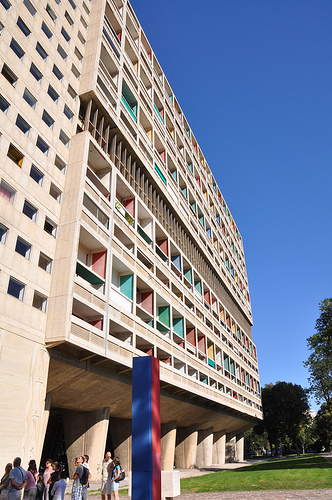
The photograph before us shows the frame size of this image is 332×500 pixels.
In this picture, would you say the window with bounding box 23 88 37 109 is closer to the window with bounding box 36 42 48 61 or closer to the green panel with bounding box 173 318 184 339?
the window with bounding box 36 42 48 61

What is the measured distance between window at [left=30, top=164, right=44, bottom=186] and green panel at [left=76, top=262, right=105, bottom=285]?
4.44 meters

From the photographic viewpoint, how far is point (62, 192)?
20984 mm

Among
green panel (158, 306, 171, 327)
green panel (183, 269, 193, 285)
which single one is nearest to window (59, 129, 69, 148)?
Result: green panel (158, 306, 171, 327)

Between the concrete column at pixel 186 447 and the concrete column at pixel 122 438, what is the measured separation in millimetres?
10722

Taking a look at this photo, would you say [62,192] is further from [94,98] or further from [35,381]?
[35,381]

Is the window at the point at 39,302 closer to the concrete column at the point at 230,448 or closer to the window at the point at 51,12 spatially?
the window at the point at 51,12

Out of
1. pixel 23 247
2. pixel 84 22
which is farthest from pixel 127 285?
pixel 84 22

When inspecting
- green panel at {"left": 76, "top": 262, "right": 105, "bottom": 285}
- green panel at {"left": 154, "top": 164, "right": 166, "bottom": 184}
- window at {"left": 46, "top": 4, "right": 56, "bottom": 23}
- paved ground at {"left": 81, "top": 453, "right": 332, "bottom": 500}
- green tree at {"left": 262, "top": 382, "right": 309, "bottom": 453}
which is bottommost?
paved ground at {"left": 81, "top": 453, "right": 332, "bottom": 500}

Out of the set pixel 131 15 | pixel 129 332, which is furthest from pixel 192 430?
pixel 131 15

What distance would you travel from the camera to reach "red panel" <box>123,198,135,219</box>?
27109 mm

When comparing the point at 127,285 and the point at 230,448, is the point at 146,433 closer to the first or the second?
the point at 127,285

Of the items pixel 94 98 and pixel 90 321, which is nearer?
pixel 90 321

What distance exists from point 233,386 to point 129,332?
2595 centimetres

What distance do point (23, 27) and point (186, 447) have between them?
35.0 metres
